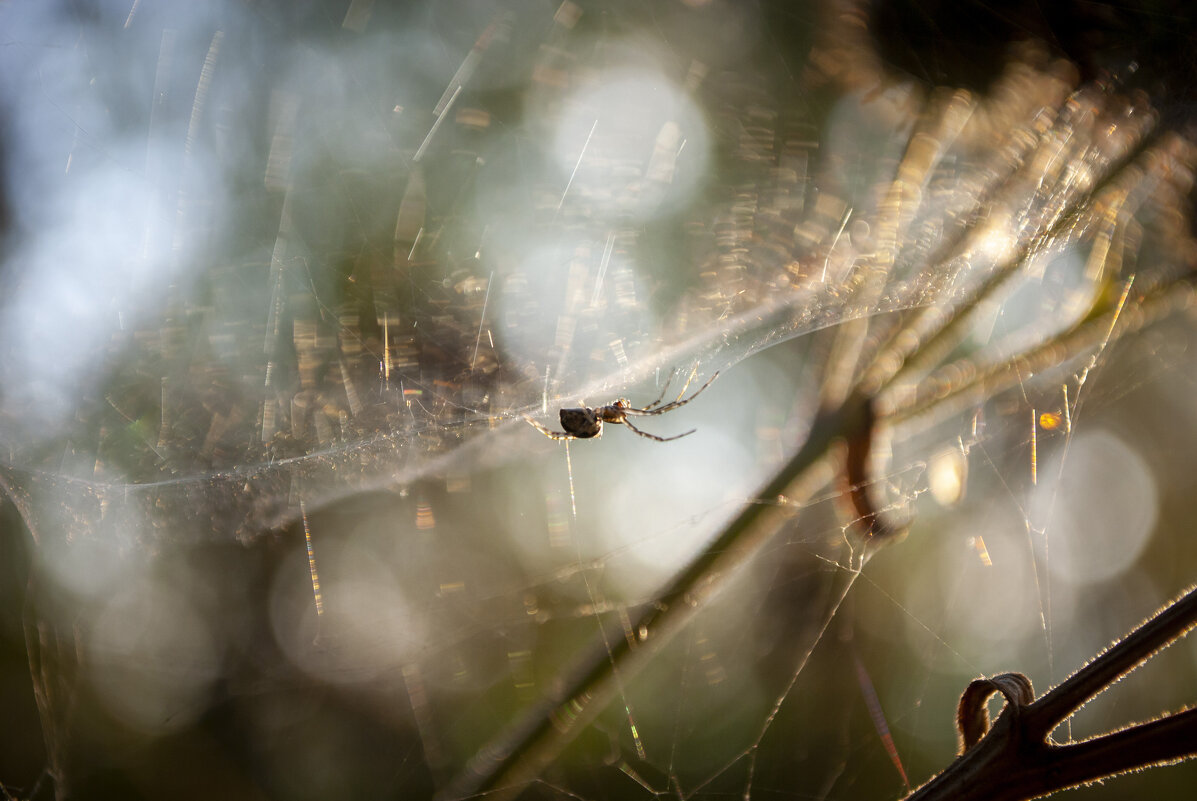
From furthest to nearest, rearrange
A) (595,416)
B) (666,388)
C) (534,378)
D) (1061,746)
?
(595,416) < (666,388) < (534,378) < (1061,746)

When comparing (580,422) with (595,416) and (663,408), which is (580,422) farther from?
(663,408)

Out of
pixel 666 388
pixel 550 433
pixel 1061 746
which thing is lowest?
pixel 550 433

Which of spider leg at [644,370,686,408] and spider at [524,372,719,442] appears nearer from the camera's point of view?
spider leg at [644,370,686,408]

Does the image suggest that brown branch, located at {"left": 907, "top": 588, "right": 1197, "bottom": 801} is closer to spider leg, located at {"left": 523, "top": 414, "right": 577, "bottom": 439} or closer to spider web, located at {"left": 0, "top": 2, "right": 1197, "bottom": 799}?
spider web, located at {"left": 0, "top": 2, "right": 1197, "bottom": 799}

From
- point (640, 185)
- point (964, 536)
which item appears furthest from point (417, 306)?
point (964, 536)

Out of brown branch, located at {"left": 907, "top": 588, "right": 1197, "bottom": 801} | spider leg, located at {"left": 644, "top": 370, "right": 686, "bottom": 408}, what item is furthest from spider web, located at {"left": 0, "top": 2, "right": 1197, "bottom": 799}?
brown branch, located at {"left": 907, "top": 588, "right": 1197, "bottom": 801}

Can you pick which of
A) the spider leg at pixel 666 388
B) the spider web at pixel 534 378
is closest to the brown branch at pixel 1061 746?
the spider web at pixel 534 378

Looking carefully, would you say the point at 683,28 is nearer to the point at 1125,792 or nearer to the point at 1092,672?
the point at 1092,672

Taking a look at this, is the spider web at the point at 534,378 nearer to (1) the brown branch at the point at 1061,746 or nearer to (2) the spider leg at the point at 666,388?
(2) the spider leg at the point at 666,388

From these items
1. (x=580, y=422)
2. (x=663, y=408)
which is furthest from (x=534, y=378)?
(x=663, y=408)
